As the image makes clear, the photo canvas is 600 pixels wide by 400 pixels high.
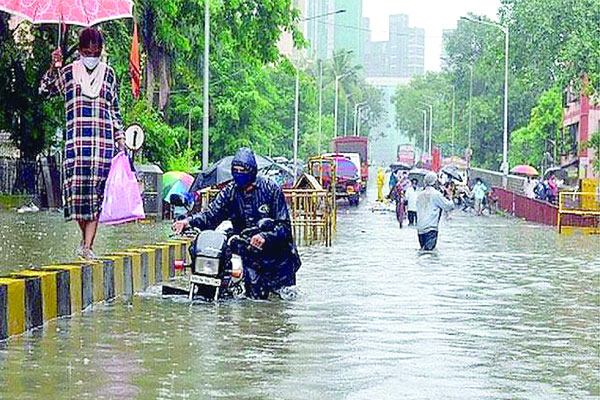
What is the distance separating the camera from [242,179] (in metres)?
12.1

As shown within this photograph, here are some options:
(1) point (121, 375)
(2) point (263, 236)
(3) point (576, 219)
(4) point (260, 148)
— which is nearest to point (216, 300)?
(2) point (263, 236)

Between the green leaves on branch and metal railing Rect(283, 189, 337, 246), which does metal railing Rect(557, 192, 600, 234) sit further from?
the green leaves on branch

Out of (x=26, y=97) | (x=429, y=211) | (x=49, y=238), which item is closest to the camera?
(x=49, y=238)

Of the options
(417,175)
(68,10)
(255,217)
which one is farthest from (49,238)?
(417,175)

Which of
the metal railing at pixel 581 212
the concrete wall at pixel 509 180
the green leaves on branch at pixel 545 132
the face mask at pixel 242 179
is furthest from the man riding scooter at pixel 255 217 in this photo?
the green leaves on branch at pixel 545 132

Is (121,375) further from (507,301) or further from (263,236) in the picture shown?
(507,301)

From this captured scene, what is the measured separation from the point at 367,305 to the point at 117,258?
242 centimetres

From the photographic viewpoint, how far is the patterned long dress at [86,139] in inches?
456

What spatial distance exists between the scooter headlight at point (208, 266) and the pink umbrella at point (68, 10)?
4.35 metres

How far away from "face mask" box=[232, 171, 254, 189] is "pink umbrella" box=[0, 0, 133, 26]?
3733 mm

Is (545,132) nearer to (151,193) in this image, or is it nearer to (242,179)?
(151,193)

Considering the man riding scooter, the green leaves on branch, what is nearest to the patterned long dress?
the man riding scooter

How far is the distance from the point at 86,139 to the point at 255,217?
1.77 metres

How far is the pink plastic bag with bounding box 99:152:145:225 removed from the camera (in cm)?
1183
